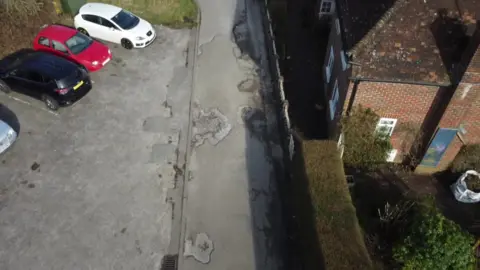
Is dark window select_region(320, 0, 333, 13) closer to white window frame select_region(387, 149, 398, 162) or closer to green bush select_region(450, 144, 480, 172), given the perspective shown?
white window frame select_region(387, 149, 398, 162)

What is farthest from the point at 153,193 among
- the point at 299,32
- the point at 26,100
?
the point at 299,32

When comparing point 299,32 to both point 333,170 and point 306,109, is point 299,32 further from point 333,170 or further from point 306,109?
point 333,170

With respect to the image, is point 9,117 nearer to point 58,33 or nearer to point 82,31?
point 58,33

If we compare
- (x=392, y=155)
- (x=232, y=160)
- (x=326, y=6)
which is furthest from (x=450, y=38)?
(x=326, y=6)

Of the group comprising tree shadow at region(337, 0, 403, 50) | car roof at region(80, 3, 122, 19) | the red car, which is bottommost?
the red car

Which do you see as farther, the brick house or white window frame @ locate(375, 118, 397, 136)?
white window frame @ locate(375, 118, 397, 136)

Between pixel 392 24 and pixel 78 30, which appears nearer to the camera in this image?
pixel 392 24

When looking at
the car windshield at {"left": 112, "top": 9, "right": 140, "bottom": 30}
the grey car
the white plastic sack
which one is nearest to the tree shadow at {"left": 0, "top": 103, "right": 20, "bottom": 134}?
the grey car
